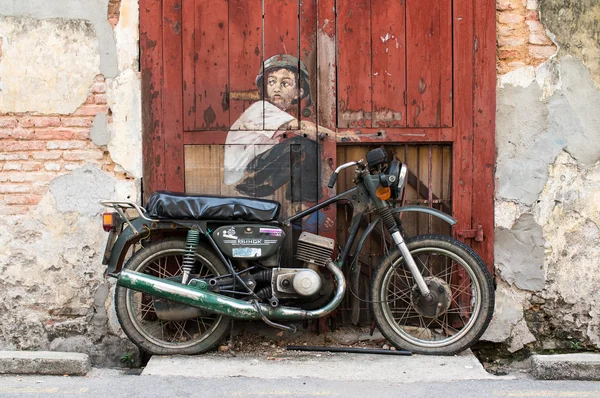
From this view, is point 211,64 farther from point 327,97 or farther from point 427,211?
point 427,211

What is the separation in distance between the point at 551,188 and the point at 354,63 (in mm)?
1658

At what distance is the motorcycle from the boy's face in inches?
28.1

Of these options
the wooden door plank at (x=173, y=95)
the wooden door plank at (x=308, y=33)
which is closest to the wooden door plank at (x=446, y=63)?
the wooden door plank at (x=308, y=33)

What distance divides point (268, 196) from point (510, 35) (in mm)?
2061

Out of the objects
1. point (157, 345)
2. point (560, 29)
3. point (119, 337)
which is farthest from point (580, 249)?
point (119, 337)

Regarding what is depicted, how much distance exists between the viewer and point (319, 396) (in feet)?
13.2

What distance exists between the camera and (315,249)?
15.7 feet

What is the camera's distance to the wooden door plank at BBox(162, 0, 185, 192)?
5094 millimetres

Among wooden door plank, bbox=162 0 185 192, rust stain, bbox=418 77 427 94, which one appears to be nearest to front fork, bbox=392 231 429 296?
rust stain, bbox=418 77 427 94

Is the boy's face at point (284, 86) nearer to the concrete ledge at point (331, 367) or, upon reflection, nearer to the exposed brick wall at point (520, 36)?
the exposed brick wall at point (520, 36)

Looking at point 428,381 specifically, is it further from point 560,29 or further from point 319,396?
point 560,29

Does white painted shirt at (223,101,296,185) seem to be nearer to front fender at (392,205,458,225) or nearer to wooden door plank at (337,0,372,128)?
wooden door plank at (337,0,372,128)

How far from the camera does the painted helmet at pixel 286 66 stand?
5094 mm

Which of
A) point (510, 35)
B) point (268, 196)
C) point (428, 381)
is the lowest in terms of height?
point (428, 381)
